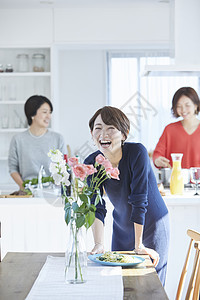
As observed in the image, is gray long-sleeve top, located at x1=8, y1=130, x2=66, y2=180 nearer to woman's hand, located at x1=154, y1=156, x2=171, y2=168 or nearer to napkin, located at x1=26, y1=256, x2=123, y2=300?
woman's hand, located at x1=154, y1=156, x2=171, y2=168

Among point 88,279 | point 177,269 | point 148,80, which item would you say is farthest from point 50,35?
point 88,279

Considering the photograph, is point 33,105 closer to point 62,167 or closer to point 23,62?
point 23,62

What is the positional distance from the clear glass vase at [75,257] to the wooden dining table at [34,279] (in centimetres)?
15

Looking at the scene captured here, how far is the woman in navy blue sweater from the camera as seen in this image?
2.07 meters

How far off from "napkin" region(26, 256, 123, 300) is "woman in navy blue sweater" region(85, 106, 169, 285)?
0.23m

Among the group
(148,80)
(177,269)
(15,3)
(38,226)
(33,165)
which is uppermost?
(15,3)

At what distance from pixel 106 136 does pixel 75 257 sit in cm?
55

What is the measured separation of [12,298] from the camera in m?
1.60

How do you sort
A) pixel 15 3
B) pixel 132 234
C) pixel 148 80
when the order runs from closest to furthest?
pixel 132 234 < pixel 15 3 < pixel 148 80

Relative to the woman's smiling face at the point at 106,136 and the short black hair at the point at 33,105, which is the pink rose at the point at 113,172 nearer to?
the woman's smiling face at the point at 106,136

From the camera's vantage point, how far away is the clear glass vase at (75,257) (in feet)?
5.64

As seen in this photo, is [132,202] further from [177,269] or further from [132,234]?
[177,269]

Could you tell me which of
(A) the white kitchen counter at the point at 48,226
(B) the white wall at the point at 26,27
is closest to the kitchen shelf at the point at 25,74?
(B) the white wall at the point at 26,27

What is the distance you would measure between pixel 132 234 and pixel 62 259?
1.18 feet
